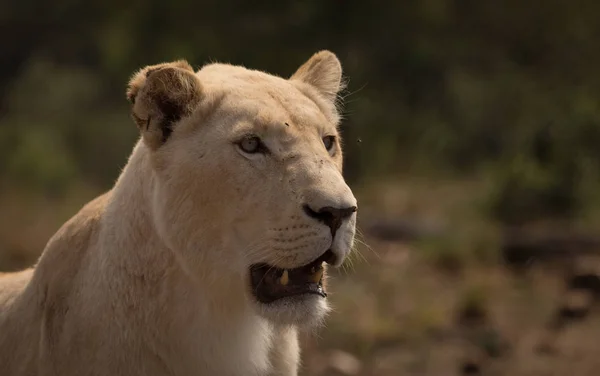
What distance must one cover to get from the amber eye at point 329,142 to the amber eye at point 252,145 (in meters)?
0.29

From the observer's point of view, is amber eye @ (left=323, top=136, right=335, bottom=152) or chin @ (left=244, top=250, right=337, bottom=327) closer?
chin @ (left=244, top=250, right=337, bottom=327)

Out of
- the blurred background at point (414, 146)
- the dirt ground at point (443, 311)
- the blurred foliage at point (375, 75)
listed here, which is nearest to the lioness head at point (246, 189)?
the dirt ground at point (443, 311)

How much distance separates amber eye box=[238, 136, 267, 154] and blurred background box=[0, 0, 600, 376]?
3573 millimetres

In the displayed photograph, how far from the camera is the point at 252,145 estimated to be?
136 inches

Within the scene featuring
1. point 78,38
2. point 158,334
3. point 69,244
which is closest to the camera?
point 158,334

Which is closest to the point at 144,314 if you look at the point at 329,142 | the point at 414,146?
the point at 329,142

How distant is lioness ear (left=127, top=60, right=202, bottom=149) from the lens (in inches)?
137

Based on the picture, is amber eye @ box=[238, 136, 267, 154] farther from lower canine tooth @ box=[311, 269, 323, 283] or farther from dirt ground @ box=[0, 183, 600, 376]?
dirt ground @ box=[0, 183, 600, 376]

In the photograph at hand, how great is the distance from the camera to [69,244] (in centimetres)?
393

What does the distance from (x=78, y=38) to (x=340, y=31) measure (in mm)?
4512

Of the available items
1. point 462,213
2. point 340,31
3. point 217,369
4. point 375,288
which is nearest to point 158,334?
point 217,369

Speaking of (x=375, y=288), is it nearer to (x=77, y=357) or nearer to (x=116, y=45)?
(x=77, y=357)

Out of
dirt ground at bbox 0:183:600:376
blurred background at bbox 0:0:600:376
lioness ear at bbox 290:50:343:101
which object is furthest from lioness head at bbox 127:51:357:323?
blurred background at bbox 0:0:600:376

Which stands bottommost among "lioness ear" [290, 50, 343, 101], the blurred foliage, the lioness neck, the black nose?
the lioness neck
